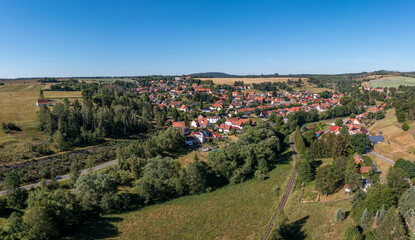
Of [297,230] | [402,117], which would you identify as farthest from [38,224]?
[402,117]

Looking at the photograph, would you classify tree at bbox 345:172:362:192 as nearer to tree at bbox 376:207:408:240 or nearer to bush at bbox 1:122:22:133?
tree at bbox 376:207:408:240

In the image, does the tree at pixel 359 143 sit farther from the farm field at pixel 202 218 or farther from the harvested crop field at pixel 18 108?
the harvested crop field at pixel 18 108

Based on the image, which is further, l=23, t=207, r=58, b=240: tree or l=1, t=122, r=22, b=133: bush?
l=1, t=122, r=22, b=133: bush

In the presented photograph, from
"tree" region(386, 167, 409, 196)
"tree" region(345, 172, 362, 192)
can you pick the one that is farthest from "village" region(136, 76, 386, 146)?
"tree" region(386, 167, 409, 196)

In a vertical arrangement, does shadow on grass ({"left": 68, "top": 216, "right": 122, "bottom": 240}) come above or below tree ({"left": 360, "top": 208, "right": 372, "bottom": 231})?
below

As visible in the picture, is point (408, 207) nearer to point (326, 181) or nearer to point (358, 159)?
point (326, 181)

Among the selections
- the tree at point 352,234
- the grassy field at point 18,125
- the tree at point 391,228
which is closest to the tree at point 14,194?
the grassy field at point 18,125
